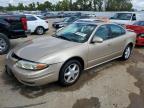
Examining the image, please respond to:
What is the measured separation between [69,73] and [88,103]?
87 cm

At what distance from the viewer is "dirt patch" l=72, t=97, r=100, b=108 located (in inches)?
146

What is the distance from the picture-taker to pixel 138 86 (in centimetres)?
468

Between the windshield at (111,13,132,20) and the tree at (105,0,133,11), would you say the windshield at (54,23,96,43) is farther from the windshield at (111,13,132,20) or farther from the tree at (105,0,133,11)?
the tree at (105,0,133,11)

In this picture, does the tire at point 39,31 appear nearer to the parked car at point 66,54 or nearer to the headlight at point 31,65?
the parked car at point 66,54

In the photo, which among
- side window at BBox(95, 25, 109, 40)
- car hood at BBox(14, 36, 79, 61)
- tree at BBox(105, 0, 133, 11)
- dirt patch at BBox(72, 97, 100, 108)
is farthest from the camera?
tree at BBox(105, 0, 133, 11)

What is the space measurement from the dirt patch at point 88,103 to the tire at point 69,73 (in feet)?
2.08

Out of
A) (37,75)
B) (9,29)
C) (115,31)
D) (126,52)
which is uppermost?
(115,31)

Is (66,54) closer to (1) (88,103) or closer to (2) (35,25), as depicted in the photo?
(1) (88,103)

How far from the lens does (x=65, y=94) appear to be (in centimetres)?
412

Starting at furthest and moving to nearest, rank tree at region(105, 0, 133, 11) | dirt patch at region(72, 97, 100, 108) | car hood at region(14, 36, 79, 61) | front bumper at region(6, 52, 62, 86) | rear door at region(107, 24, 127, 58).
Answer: tree at region(105, 0, 133, 11) → rear door at region(107, 24, 127, 58) → car hood at region(14, 36, 79, 61) → front bumper at region(6, 52, 62, 86) → dirt patch at region(72, 97, 100, 108)

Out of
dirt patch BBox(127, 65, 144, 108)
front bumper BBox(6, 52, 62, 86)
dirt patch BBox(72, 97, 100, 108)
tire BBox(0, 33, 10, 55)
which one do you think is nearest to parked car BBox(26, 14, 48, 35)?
tire BBox(0, 33, 10, 55)

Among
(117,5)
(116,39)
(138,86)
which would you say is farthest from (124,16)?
(117,5)

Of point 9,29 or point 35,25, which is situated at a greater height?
point 9,29

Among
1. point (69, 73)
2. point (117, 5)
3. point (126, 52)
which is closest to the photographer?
point (69, 73)
